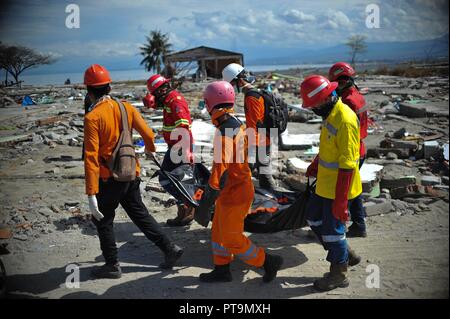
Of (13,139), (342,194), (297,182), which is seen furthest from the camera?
(13,139)

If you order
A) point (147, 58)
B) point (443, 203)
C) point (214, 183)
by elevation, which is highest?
point (147, 58)

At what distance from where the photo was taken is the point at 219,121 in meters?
3.44

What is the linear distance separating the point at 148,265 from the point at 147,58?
55.6m

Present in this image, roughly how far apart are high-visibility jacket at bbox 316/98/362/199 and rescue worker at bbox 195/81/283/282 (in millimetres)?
680

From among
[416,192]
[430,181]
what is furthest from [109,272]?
[430,181]

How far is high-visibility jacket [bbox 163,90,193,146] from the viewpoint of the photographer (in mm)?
5055

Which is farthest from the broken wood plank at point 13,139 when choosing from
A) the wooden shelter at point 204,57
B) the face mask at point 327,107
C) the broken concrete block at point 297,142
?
the wooden shelter at point 204,57

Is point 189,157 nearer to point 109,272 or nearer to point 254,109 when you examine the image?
point 254,109

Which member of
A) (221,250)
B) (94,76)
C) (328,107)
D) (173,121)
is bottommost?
(221,250)

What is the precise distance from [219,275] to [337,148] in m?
1.66

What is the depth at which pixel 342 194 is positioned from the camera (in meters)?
3.28

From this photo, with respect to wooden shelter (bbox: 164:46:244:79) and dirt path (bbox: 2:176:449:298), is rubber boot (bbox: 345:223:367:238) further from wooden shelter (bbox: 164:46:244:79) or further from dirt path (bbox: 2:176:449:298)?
wooden shelter (bbox: 164:46:244:79)

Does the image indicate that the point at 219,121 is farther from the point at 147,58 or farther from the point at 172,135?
the point at 147,58
